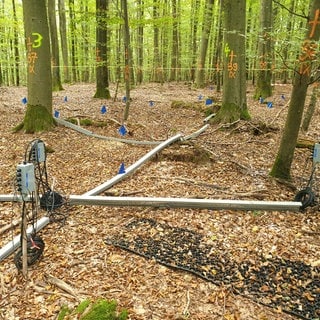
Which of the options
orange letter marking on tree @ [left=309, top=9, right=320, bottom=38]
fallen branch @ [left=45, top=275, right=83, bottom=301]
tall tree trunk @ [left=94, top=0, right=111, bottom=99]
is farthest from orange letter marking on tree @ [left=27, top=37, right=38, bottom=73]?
orange letter marking on tree @ [left=309, top=9, right=320, bottom=38]

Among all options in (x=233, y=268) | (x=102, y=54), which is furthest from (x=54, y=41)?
Answer: (x=233, y=268)

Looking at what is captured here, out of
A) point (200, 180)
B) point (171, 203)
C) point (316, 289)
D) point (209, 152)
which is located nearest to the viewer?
point (316, 289)

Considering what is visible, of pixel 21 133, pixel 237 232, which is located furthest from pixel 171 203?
pixel 21 133

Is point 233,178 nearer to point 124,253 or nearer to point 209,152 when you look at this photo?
point 209,152

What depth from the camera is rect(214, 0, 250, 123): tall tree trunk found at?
7.43 meters

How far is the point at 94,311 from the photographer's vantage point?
93.9 inches

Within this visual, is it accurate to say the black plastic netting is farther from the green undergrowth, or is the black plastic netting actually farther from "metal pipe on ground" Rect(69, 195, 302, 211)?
the green undergrowth

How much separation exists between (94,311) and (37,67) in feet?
19.3

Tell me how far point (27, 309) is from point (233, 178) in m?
3.74

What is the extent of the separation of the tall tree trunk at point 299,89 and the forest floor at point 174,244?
1.08ft

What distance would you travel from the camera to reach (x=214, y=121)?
27.1 ft

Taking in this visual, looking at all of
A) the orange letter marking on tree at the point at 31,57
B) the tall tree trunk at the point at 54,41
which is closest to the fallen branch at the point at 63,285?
the orange letter marking on tree at the point at 31,57

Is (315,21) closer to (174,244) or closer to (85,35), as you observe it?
(174,244)

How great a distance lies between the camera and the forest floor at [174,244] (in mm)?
2654
